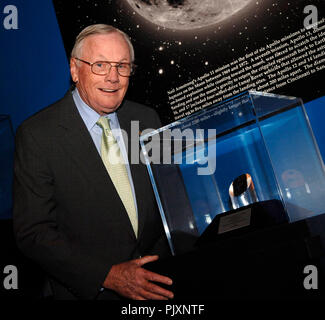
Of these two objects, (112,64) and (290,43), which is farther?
(290,43)

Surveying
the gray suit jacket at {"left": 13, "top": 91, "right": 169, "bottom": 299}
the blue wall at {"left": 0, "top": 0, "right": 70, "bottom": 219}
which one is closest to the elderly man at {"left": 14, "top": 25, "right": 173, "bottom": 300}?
the gray suit jacket at {"left": 13, "top": 91, "right": 169, "bottom": 299}

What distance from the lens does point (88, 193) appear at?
1.69 meters

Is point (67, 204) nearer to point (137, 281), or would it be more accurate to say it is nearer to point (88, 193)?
point (88, 193)

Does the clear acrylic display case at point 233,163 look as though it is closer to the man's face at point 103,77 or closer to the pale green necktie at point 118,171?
the pale green necktie at point 118,171

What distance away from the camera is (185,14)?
2523mm

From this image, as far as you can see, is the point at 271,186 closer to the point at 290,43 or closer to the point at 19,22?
the point at 290,43

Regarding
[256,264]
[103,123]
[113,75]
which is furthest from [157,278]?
[113,75]

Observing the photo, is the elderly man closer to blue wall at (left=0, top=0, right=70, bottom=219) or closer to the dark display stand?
the dark display stand

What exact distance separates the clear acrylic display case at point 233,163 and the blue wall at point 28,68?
1.79 meters

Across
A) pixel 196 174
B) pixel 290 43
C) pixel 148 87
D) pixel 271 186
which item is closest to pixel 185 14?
pixel 148 87

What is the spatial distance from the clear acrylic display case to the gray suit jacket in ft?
0.66

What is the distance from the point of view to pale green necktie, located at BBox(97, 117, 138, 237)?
175cm

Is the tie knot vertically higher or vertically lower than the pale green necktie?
higher
